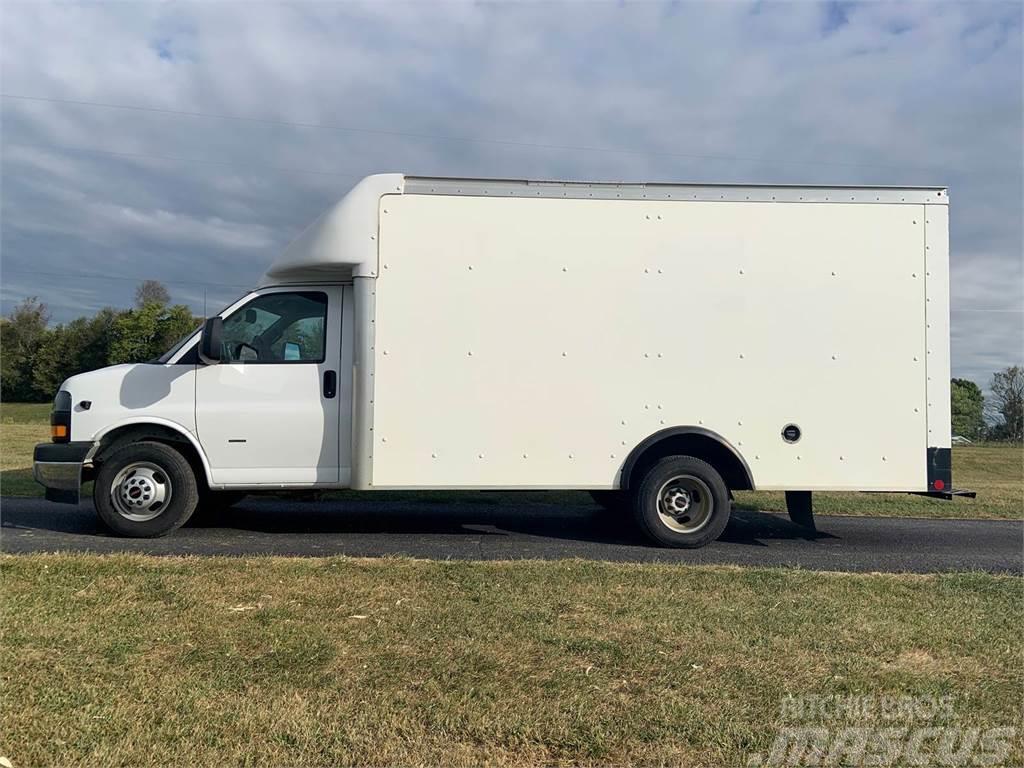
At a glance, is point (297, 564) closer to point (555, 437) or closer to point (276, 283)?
point (555, 437)

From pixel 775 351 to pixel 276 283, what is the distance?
4.42m

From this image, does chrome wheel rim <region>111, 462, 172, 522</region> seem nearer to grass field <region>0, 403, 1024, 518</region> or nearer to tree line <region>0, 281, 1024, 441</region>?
grass field <region>0, 403, 1024, 518</region>

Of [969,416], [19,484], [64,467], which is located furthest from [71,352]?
[969,416]

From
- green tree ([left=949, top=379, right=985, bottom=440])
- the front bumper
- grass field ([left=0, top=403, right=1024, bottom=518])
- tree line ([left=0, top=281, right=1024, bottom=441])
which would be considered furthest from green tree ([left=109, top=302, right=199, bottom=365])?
green tree ([left=949, top=379, right=985, bottom=440])

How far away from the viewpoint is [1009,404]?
101 feet

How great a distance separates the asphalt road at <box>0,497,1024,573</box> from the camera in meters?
5.89

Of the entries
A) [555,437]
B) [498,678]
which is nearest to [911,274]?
[555,437]

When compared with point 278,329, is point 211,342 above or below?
below

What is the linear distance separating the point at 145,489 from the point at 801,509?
5945mm

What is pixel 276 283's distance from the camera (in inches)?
255

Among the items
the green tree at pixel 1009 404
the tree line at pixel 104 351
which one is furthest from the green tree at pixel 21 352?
the green tree at pixel 1009 404

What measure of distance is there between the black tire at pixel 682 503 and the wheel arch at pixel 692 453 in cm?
9

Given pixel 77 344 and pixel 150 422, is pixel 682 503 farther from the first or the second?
pixel 77 344

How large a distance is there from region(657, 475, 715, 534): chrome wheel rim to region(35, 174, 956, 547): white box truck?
116 mm
